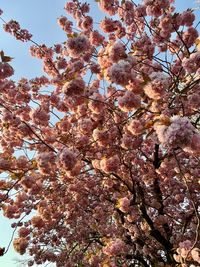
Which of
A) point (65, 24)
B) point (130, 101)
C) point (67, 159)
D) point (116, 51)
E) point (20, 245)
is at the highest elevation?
point (65, 24)

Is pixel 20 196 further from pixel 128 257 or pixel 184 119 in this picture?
pixel 184 119

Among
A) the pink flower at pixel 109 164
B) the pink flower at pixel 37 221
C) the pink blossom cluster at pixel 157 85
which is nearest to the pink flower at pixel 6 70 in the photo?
the pink flower at pixel 109 164

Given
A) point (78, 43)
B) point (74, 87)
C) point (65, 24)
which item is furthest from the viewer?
point (65, 24)

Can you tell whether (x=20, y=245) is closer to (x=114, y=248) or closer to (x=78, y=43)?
(x=114, y=248)

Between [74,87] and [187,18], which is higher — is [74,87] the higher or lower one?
the lower one

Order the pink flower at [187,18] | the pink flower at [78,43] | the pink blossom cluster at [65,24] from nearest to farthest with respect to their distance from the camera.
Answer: the pink flower at [78,43] < the pink flower at [187,18] < the pink blossom cluster at [65,24]

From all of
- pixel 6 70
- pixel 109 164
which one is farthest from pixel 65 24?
pixel 109 164

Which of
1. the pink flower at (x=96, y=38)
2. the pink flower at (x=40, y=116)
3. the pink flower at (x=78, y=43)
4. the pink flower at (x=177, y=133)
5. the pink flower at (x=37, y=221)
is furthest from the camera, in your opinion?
the pink flower at (x=96, y=38)

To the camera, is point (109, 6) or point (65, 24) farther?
point (65, 24)

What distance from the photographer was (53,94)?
7191 mm

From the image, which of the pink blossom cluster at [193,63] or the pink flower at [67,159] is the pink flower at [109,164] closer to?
the pink flower at [67,159]

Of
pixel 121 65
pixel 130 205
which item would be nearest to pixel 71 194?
pixel 130 205

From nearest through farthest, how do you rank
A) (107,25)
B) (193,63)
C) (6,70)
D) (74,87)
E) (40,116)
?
(74,87) → (193,63) → (6,70) → (40,116) → (107,25)

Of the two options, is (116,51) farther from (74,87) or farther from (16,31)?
(16,31)
